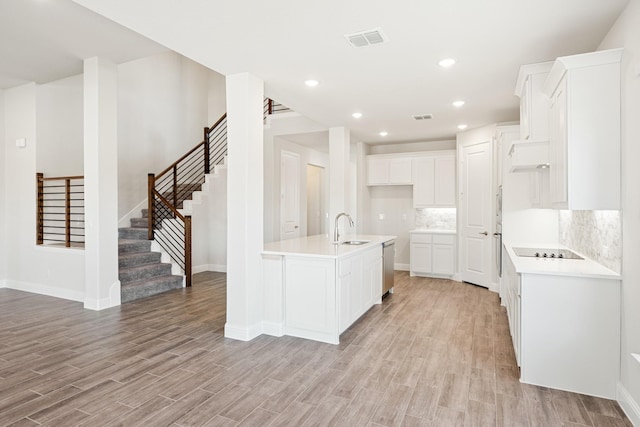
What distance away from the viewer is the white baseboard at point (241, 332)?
3623mm

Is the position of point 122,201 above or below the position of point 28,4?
below

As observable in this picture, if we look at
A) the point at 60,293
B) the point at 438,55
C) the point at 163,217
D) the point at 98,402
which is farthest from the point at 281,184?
the point at 98,402

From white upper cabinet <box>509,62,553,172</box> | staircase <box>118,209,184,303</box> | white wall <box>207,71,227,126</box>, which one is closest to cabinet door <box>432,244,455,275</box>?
white upper cabinet <box>509,62,553,172</box>

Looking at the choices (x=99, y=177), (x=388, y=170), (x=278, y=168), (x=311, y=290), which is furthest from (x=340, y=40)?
(x=388, y=170)

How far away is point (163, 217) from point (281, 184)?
230cm

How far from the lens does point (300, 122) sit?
6547 millimetres

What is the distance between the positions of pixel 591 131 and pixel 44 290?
22.4 feet

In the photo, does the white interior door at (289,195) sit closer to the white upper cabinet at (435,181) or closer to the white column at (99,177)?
the white upper cabinet at (435,181)

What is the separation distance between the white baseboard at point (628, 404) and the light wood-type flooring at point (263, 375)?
0.14 ft

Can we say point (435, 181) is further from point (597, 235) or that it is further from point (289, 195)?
point (597, 235)

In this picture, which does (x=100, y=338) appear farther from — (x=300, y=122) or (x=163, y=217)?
(x=300, y=122)

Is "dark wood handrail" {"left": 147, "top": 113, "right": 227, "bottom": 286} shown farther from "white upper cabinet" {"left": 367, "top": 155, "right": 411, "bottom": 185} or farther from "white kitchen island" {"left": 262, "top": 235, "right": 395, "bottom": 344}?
"white upper cabinet" {"left": 367, "top": 155, "right": 411, "bottom": 185}

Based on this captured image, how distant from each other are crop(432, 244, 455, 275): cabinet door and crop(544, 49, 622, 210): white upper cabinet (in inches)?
166

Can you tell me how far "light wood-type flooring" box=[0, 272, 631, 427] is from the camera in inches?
91.2
